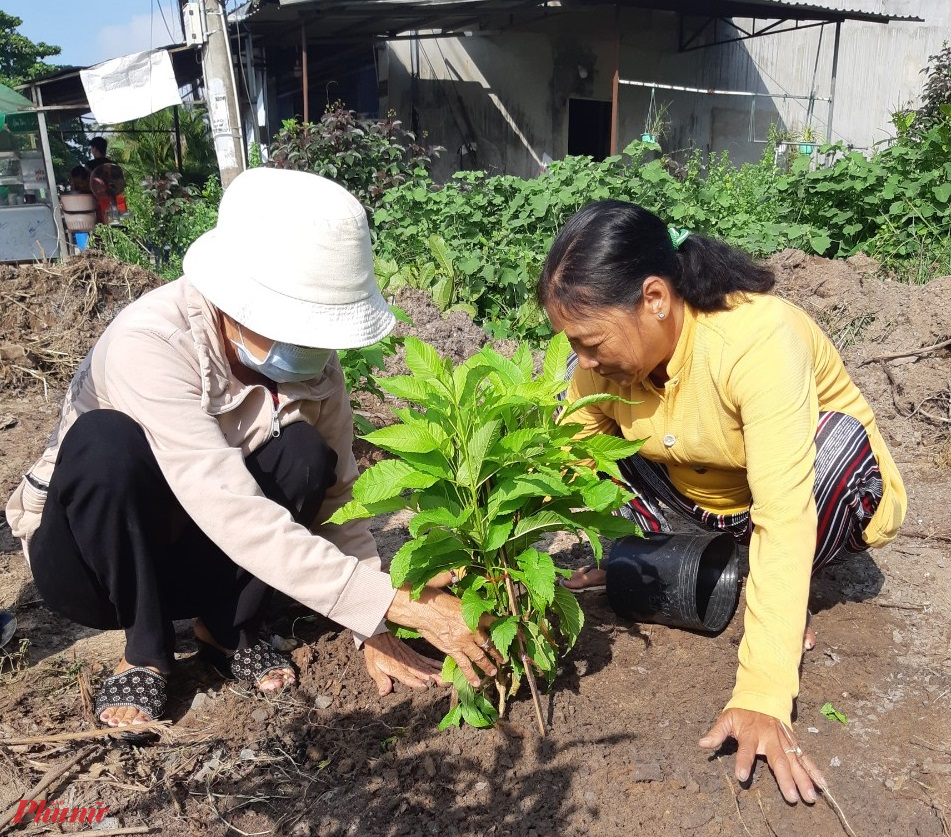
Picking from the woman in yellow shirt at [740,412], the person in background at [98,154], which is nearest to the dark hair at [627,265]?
the woman in yellow shirt at [740,412]

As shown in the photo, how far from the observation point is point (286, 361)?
2037 millimetres

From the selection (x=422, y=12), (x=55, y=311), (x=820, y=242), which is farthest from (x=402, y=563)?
(x=422, y=12)

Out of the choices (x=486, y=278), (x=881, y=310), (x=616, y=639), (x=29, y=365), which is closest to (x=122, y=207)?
(x=29, y=365)

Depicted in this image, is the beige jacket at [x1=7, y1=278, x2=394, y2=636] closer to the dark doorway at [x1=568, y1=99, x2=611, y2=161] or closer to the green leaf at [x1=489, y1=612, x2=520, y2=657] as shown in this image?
the green leaf at [x1=489, y1=612, x2=520, y2=657]

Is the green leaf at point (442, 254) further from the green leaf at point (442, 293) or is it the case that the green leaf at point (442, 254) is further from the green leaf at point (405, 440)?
the green leaf at point (405, 440)

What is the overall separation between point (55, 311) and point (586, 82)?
9.64 meters

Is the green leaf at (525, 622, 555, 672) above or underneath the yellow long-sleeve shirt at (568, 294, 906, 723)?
underneath

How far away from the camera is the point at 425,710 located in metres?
2.18

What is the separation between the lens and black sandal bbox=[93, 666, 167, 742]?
213cm

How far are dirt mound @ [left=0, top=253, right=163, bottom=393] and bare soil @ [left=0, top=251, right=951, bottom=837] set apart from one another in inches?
97.3

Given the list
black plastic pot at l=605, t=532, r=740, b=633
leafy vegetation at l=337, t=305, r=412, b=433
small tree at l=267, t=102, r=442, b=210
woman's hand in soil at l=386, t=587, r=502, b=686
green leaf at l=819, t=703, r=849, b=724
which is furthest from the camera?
small tree at l=267, t=102, r=442, b=210

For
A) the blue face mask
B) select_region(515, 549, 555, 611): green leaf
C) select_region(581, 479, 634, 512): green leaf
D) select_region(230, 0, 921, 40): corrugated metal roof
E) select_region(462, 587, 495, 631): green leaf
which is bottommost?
select_region(462, 587, 495, 631): green leaf

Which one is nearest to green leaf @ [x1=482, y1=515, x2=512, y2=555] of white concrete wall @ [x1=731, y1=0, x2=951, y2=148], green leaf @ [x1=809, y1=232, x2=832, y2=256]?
green leaf @ [x1=809, y1=232, x2=832, y2=256]

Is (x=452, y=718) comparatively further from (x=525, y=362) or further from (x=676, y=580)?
(x=525, y=362)
